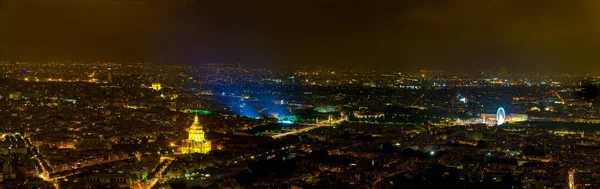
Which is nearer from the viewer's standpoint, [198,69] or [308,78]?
[308,78]

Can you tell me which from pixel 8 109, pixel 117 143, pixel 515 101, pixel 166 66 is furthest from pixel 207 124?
pixel 166 66

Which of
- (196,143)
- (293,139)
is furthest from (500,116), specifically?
(196,143)

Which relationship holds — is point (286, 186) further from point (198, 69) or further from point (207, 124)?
point (198, 69)

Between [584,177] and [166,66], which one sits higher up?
[166,66]

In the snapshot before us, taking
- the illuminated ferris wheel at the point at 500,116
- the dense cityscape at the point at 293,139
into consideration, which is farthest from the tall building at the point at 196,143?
the illuminated ferris wheel at the point at 500,116

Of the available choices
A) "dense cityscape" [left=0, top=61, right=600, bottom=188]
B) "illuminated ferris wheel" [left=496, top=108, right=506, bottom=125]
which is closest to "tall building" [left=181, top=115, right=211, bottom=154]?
"dense cityscape" [left=0, top=61, right=600, bottom=188]

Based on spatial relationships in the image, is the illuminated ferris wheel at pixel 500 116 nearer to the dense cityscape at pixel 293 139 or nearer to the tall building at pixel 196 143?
the dense cityscape at pixel 293 139

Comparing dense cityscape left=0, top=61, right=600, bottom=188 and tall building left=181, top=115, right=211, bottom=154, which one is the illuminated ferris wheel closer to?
dense cityscape left=0, top=61, right=600, bottom=188
